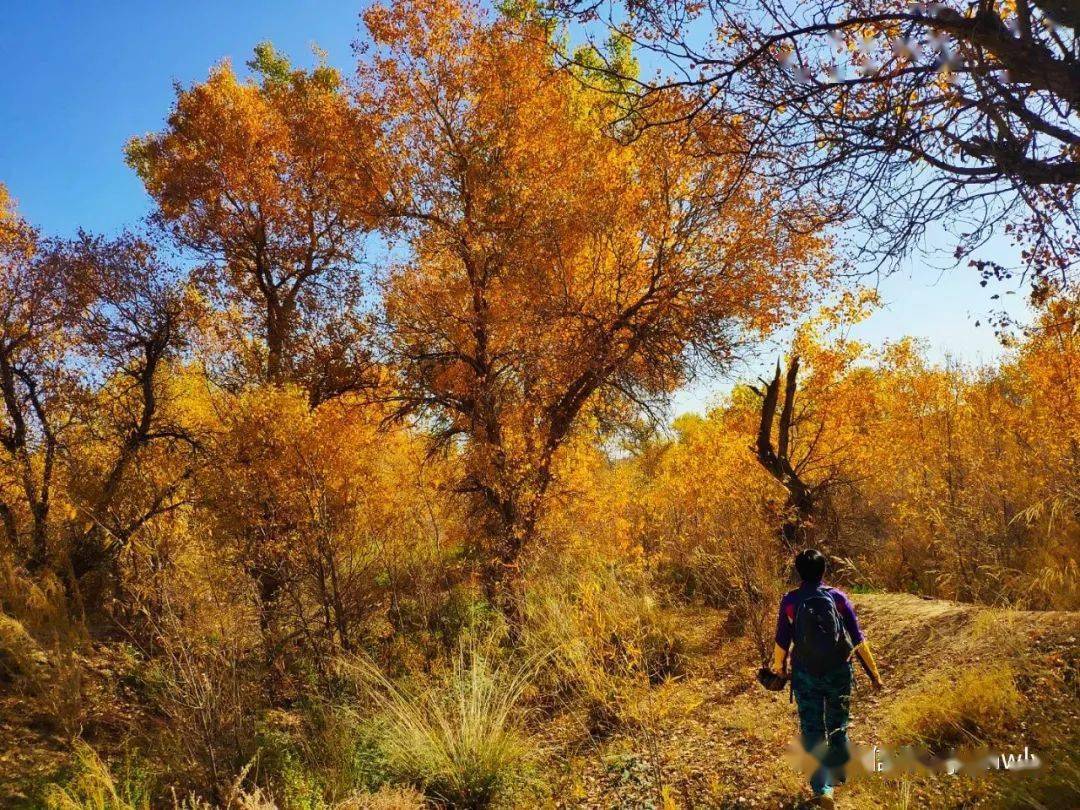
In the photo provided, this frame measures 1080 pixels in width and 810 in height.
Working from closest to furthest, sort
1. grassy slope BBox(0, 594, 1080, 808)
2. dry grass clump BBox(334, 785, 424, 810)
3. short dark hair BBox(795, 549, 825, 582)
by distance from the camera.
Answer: grassy slope BBox(0, 594, 1080, 808) < short dark hair BBox(795, 549, 825, 582) < dry grass clump BBox(334, 785, 424, 810)

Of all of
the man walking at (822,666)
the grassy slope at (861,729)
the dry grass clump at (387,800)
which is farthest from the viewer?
the dry grass clump at (387,800)

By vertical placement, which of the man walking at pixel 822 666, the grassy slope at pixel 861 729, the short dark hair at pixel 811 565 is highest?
the short dark hair at pixel 811 565

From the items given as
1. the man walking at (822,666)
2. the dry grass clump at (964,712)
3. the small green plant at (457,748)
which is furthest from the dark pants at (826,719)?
the small green plant at (457,748)

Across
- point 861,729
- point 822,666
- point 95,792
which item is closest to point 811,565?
point 822,666

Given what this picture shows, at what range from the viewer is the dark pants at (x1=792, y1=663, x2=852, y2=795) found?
3.77 m

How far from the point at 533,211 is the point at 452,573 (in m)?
7.63

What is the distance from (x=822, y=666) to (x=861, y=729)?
1.86m

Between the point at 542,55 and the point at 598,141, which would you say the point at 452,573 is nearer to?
the point at 598,141

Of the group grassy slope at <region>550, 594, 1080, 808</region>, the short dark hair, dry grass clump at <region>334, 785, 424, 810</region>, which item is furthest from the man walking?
dry grass clump at <region>334, 785, 424, 810</region>

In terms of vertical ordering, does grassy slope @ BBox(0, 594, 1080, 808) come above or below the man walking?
below

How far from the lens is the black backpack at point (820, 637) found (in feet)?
12.3

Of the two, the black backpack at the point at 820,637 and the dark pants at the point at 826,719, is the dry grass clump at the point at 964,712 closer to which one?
the dark pants at the point at 826,719

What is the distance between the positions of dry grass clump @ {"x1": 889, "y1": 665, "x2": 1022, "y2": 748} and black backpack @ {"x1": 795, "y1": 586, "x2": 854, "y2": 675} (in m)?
1.01

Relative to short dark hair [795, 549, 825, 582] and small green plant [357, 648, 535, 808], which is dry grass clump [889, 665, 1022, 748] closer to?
short dark hair [795, 549, 825, 582]
